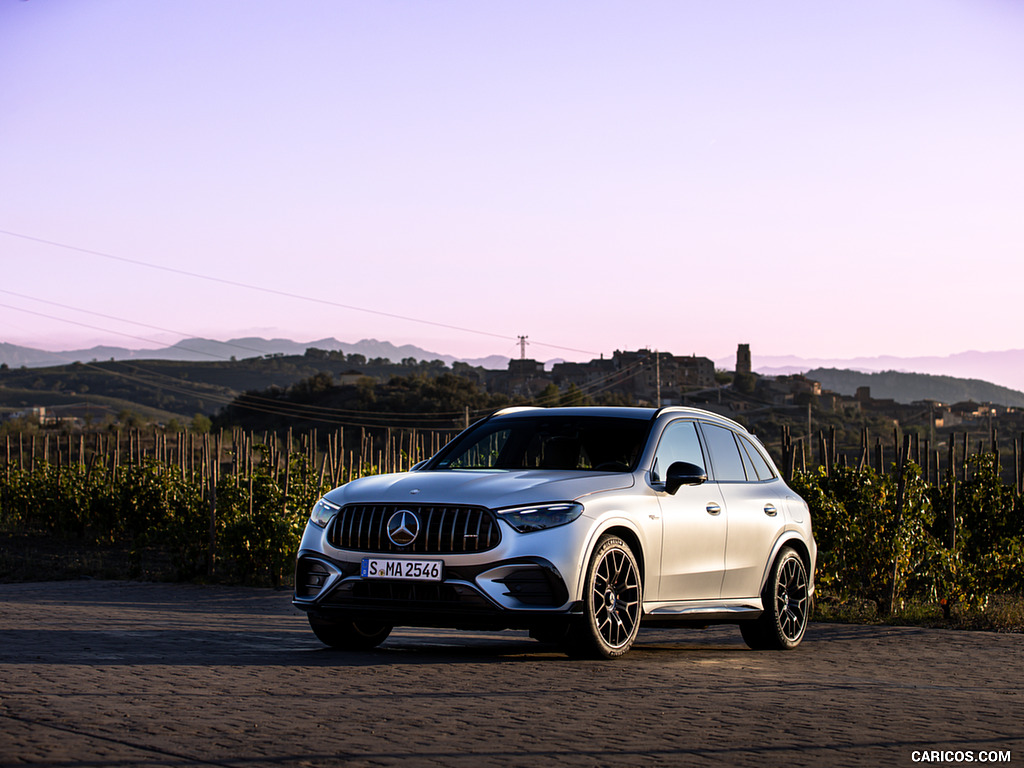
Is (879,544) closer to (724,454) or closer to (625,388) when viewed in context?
(724,454)

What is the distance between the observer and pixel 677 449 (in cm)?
948

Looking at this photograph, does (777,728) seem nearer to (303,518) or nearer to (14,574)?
(303,518)

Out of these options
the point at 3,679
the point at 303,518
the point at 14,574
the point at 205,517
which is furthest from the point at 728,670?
the point at 14,574

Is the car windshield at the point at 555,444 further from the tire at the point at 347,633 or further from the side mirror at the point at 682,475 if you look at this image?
the tire at the point at 347,633

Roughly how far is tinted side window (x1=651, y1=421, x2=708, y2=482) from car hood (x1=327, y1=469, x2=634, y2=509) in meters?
0.51

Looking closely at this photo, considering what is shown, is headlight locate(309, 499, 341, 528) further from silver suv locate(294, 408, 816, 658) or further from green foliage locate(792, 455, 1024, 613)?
green foliage locate(792, 455, 1024, 613)

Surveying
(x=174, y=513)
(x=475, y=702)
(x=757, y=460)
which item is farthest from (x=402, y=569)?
(x=174, y=513)

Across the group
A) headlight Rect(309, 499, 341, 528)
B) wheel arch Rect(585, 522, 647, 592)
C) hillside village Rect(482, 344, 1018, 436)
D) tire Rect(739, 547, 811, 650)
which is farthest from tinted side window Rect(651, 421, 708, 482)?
hillside village Rect(482, 344, 1018, 436)

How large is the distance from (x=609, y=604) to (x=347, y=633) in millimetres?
1898

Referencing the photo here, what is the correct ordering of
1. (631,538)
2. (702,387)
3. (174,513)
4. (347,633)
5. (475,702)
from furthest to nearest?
1. (702,387)
2. (174,513)
3. (347,633)
4. (631,538)
5. (475,702)

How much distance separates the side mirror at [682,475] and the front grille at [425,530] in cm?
163

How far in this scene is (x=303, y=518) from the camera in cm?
1730

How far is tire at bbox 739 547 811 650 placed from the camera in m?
9.97

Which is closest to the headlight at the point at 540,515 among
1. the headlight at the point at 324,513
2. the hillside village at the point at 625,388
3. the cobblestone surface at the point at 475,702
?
the cobblestone surface at the point at 475,702
